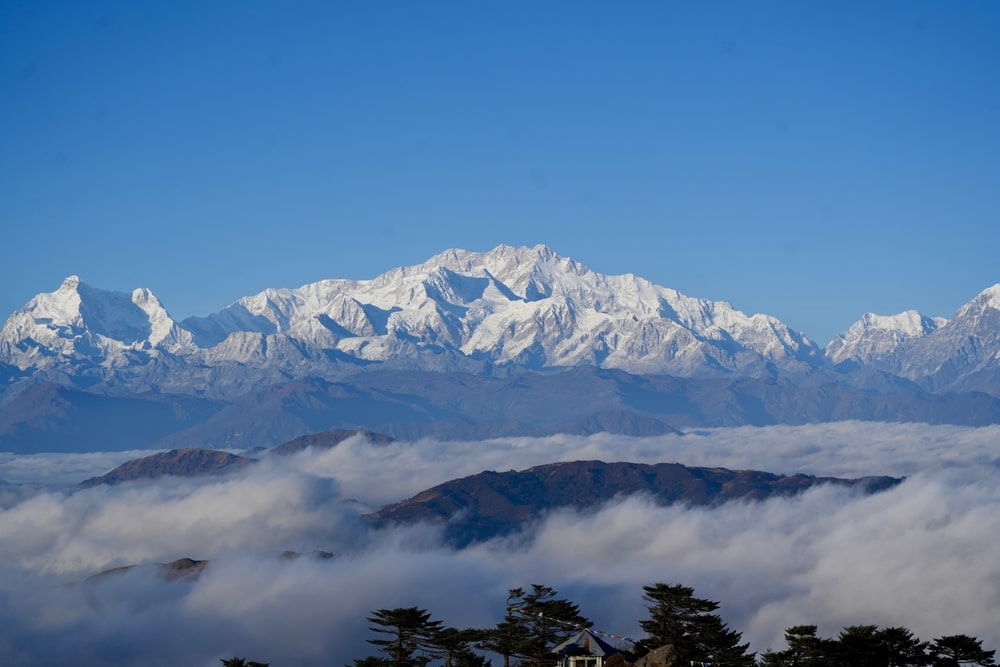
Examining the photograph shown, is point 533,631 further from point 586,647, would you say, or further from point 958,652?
point 958,652

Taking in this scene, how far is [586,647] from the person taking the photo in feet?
413

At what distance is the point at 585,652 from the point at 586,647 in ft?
1.80

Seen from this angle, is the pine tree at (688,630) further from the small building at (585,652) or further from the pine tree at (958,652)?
the pine tree at (958,652)

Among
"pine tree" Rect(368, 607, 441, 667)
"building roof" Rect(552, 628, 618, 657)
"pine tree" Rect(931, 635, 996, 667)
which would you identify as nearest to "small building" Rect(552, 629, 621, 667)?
"building roof" Rect(552, 628, 618, 657)

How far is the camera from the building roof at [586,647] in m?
126

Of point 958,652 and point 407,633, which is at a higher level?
point 407,633

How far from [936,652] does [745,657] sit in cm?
1707

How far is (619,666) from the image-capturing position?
403 ft

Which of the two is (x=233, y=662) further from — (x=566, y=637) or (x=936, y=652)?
(x=936, y=652)

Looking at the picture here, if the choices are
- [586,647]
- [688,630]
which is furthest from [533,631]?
[688,630]

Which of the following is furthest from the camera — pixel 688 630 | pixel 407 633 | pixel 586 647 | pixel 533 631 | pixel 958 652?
pixel 533 631

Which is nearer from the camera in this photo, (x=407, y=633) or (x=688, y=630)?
(x=407, y=633)

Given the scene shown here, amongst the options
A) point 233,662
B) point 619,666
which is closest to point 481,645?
point 619,666

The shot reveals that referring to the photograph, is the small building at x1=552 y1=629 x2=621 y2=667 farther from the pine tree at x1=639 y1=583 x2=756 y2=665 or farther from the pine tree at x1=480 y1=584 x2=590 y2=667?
the pine tree at x1=639 y1=583 x2=756 y2=665
